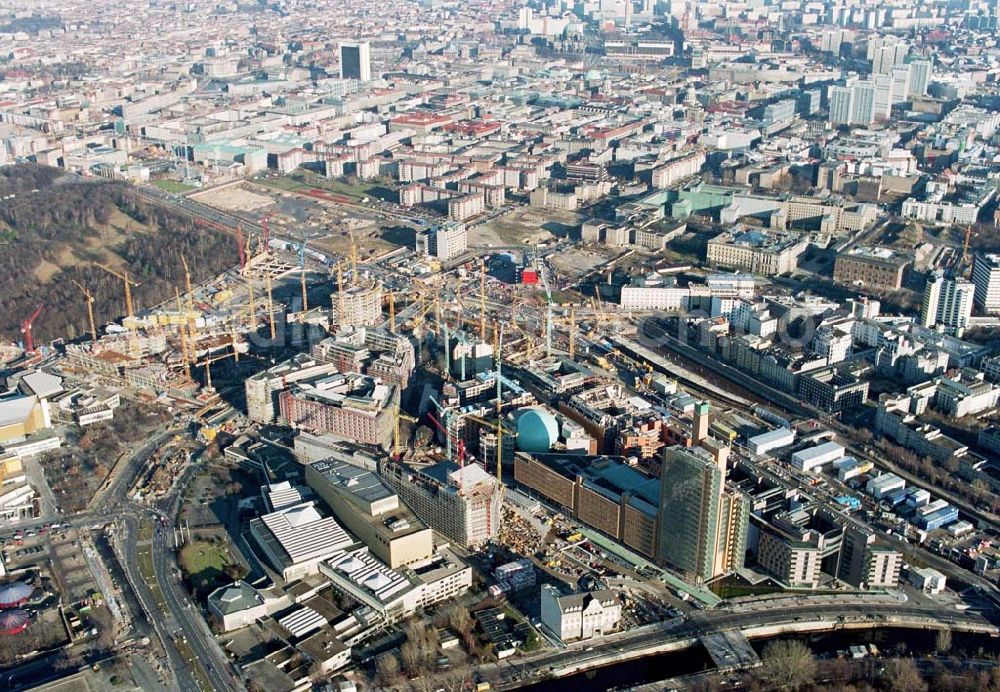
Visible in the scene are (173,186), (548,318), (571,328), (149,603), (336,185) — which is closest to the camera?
(149,603)

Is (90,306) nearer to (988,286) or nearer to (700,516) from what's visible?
(700,516)

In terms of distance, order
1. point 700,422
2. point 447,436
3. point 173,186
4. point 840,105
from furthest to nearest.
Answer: point 840,105 → point 173,186 → point 447,436 → point 700,422

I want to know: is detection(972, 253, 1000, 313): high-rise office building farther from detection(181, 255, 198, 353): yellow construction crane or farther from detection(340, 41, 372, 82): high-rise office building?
detection(340, 41, 372, 82): high-rise office building

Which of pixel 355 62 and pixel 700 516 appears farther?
pixel 355 62

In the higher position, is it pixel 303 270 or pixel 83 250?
pixel 303 270

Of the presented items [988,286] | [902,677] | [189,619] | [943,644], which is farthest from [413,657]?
[988,286]

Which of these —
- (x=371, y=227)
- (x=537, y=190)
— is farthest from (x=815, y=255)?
(x=371, y=227)

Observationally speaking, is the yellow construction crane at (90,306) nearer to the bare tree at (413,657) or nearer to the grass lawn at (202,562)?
the grass lawn at (202,562)

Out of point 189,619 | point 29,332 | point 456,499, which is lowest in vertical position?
point 189,619
